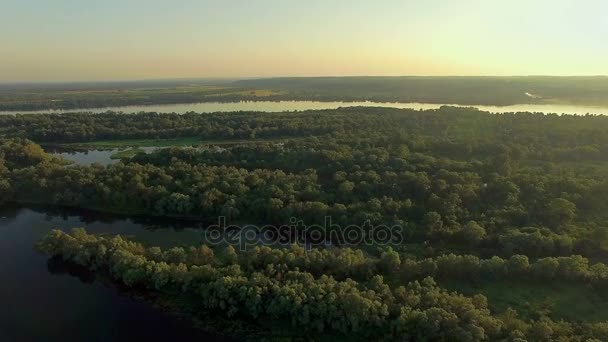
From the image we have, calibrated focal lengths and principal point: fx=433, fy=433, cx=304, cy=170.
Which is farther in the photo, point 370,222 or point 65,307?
point 370,222

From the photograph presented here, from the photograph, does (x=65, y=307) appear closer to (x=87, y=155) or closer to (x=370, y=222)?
(x=370, y=222)

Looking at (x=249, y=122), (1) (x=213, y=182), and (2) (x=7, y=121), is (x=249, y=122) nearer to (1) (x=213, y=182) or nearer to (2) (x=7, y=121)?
(1) (x=213, y=182)

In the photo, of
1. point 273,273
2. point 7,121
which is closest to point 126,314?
point 273,273

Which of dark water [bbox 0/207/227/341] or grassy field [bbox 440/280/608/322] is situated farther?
grassy field [bbox 440/280/608/322]

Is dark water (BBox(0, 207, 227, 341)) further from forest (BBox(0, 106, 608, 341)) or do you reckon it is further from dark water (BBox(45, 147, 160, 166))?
dark water (BBox(45, 147, 160, 166))

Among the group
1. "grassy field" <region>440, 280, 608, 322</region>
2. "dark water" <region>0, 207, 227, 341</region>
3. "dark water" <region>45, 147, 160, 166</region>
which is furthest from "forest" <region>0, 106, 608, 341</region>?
"dark water" <region>45, 147, 160, 166</region>

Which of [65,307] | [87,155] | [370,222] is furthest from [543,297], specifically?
[87,155]
